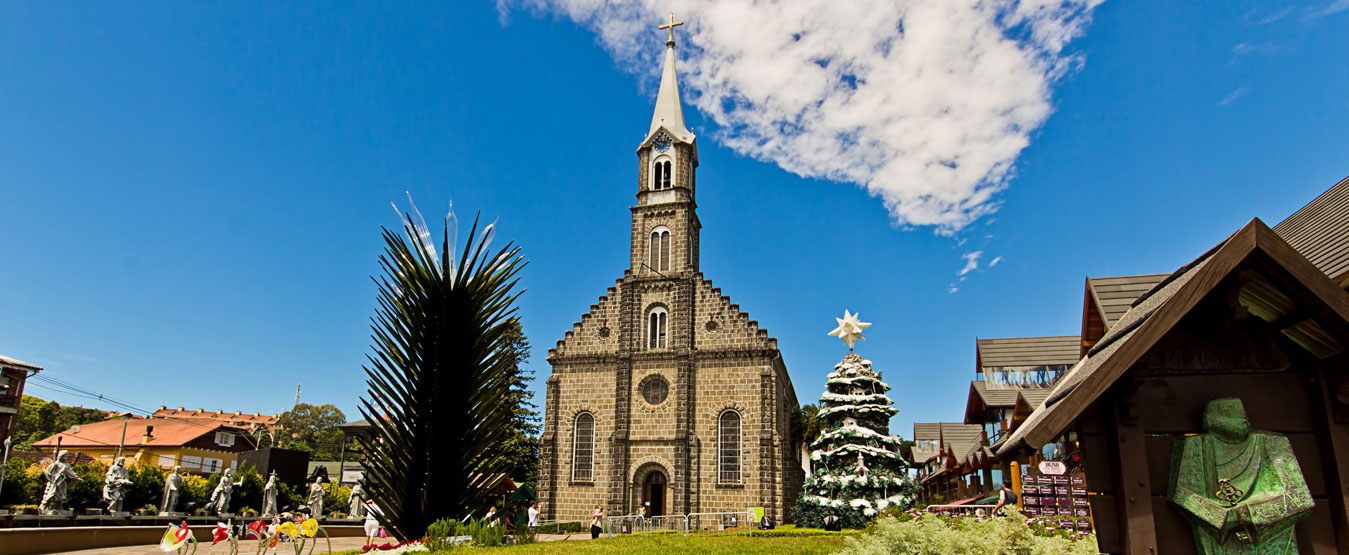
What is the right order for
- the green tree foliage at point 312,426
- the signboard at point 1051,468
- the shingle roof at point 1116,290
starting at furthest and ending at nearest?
the green tree foliage at point 312,426
the shingle roof at point 1116,290
the signboard at point 1051,468

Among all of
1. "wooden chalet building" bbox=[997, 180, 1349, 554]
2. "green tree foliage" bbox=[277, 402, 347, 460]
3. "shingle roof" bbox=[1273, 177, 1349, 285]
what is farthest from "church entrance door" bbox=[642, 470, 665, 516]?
"green tree foliage" bbox=[277, 402, 347, 460]

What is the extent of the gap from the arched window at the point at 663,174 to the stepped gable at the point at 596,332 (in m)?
5.58

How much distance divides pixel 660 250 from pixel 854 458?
13930 millimetres

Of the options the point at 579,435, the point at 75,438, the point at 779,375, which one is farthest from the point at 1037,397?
the point at 75,438

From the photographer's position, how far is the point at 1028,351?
32.6m

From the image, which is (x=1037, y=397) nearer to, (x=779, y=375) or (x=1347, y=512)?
(x=779, y=375)

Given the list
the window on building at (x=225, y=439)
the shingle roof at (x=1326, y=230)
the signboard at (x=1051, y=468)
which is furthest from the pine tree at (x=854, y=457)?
the window on building at (x=225, y=439)

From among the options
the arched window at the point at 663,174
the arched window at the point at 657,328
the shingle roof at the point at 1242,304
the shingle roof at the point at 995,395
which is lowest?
the shingle roof at the point at 1242,304

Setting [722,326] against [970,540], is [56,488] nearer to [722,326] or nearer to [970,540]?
[970,540]

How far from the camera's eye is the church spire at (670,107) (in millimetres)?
38156

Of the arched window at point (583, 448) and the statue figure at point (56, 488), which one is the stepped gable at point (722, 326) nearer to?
the arched window at point (583, 448)

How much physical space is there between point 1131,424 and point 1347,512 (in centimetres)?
116

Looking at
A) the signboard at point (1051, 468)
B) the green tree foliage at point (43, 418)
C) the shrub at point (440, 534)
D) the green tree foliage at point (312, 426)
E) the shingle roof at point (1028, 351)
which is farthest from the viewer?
the green tree foliage at point (312, 426)

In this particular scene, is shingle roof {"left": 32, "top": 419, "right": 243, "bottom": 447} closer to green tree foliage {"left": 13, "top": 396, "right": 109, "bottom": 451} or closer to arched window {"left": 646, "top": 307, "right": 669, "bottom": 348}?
green tree foliage {"left": 13, "top": 396, "right": 109, "bottom": 451}
